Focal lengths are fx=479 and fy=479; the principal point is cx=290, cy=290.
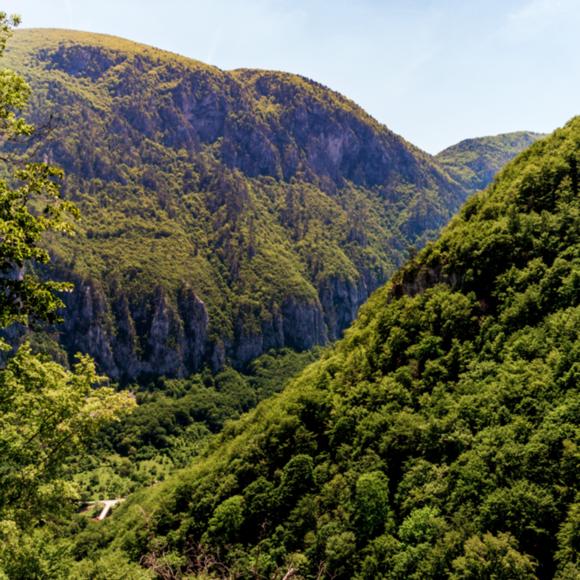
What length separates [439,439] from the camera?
49.1m

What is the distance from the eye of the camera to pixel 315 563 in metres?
45.4

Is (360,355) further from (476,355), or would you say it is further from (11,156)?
(11,156)

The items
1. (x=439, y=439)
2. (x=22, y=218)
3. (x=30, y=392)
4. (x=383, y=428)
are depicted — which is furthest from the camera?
(x=383, y=428)

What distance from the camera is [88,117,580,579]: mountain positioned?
1474 inches

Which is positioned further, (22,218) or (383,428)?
(383,428)

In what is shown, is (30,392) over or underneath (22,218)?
underneath

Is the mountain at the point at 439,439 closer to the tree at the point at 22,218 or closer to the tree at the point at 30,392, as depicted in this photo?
the tree at the point at 30,392

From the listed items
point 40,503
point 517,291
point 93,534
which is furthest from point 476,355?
point 93,534

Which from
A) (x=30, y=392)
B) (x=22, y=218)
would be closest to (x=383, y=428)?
(x=30, y=392)

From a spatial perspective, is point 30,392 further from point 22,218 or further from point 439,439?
point 439,439

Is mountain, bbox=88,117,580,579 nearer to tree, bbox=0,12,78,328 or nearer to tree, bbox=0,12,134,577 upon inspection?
tree, bbox=0,12,134,577

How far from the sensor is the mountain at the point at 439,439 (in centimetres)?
3744

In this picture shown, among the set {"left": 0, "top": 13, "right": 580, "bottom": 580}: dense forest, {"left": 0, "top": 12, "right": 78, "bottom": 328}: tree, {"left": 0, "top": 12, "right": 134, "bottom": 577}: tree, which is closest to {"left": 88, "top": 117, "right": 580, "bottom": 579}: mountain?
{"left": 0, "top": 13, "right": 580, "bottom": 580}: dense forest

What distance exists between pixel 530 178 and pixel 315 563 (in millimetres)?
57019
